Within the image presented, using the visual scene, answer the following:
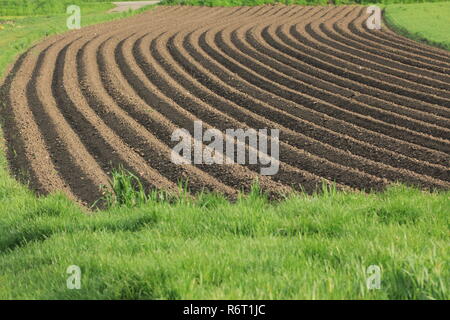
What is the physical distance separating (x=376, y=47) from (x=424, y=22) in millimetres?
6594

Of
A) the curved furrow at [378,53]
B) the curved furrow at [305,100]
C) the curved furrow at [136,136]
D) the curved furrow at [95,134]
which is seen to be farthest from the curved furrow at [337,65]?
the curved furrow at [95,134]

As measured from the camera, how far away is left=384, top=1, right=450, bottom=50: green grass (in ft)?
62.9

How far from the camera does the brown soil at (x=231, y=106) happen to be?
8.19m

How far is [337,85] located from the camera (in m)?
13.0

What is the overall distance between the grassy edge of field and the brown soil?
1.92m

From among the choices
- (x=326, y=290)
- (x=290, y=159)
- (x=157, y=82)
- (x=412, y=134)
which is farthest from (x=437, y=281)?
(x=157, y=82)

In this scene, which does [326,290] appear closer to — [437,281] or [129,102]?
[437,281]

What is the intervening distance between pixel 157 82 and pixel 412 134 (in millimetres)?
6010

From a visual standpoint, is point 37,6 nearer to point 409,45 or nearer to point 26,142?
point 409,45

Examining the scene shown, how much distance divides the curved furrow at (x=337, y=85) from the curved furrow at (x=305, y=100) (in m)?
0.44

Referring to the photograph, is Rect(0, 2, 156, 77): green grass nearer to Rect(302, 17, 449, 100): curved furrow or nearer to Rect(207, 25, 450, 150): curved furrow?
Rect(207, 25, 450, 150): curved furrow

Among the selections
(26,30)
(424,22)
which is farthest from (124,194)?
(424,22)

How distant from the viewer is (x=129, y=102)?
11.8 metres

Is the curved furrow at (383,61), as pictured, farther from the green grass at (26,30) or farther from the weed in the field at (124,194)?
the green grass at (26,30)
